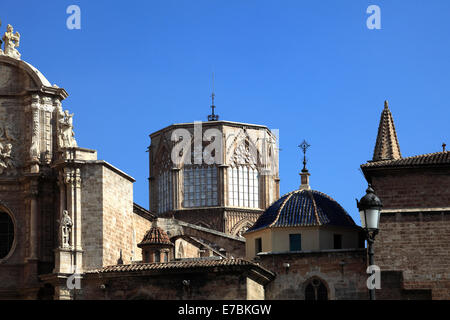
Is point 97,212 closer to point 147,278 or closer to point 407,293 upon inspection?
point 147,278

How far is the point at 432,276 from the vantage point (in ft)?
154

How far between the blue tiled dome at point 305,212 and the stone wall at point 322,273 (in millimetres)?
2089

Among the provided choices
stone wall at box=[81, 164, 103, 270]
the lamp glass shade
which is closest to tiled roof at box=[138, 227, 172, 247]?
stone wall at box=[81, 164, 103, 270]

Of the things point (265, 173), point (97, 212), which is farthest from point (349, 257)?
point (265, 173)

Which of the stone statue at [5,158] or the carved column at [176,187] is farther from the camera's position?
the carved column at [176,187]

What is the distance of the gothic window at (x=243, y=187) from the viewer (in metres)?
72.4

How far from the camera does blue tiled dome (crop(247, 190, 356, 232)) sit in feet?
171

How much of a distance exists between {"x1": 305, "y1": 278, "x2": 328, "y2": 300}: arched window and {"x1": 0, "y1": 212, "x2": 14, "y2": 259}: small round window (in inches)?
555

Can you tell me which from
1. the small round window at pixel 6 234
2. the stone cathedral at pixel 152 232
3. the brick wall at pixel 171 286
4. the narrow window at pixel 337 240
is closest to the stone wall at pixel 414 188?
the stone cathedral at pixel 152 232

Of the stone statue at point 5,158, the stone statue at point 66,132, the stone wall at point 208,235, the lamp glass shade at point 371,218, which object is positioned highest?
the stone statue at point 66,132

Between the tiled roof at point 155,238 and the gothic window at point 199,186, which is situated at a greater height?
the gothic window at point 199,186

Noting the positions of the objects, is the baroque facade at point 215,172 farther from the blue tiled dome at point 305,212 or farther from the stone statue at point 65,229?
the stone statue at point 65,229

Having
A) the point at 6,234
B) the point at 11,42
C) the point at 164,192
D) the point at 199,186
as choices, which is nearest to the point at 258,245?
the point at 6,234
